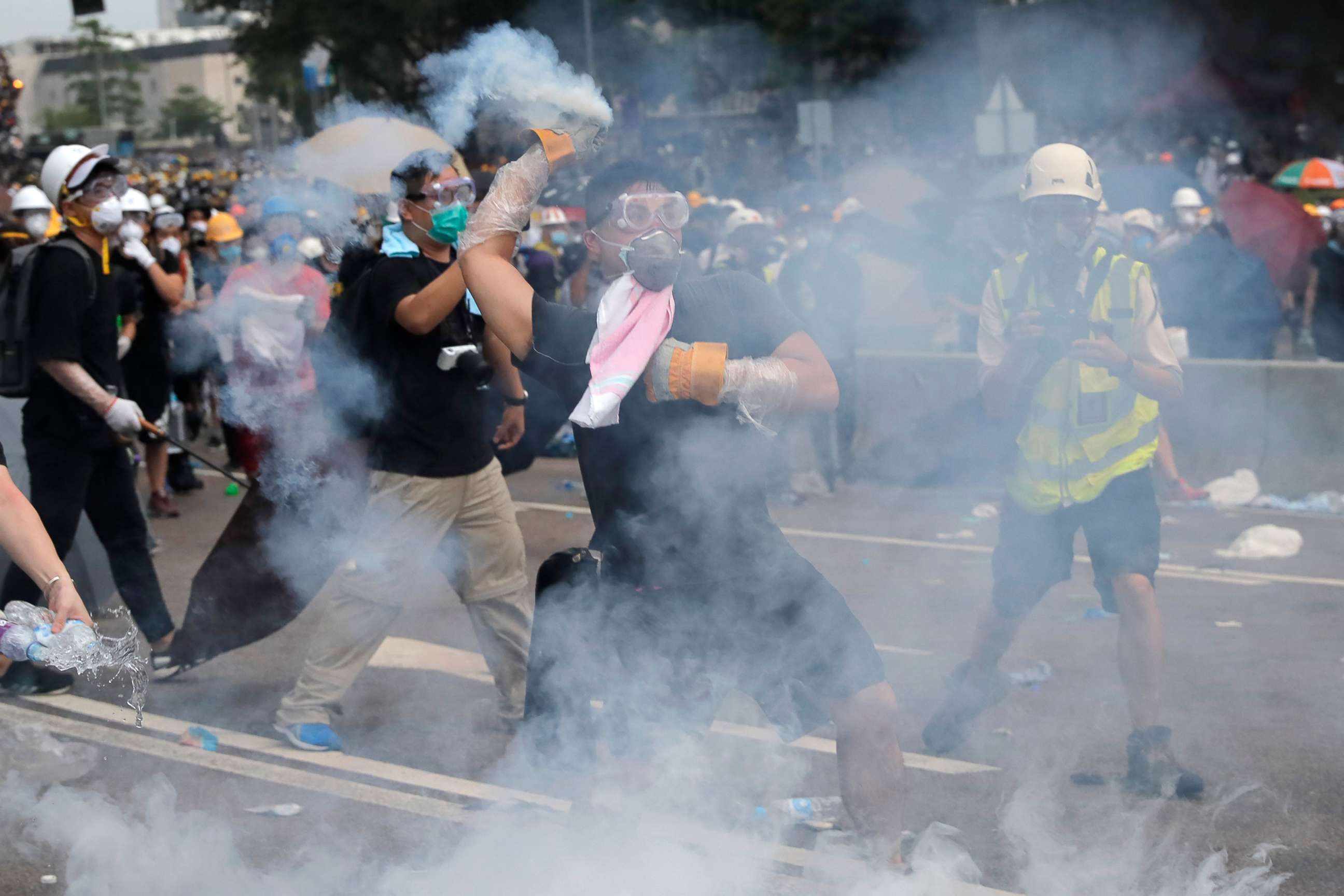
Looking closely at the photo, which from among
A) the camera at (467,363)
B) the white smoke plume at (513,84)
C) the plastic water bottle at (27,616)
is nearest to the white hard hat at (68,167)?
the camera at (467,363)

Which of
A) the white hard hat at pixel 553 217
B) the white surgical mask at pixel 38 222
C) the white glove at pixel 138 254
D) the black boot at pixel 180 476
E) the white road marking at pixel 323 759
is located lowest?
the black boot at pixel 180 476

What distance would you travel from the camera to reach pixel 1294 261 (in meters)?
12.9

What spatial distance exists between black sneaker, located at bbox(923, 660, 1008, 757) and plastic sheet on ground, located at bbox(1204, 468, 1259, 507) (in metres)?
4.64

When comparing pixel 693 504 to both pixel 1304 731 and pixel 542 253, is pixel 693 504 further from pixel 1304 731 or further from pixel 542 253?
pixel 542 253

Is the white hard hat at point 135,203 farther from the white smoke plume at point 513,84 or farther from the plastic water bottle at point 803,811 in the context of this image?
the plastic water bottle at point 803,811

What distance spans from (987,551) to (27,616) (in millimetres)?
5599

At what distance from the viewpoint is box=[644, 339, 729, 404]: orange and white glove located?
2820 millimetres

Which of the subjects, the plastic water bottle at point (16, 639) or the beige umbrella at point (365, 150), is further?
the beige umbrella at point (365, 150)

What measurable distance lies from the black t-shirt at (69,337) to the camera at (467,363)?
1578mm

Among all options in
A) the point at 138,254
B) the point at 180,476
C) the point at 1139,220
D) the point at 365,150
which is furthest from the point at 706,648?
the point at 1139,220

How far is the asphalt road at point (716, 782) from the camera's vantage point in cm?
352

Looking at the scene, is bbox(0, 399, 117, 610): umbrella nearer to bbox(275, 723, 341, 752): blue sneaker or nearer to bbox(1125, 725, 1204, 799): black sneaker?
bbox(275, 723, 341, 752): blue sneaker

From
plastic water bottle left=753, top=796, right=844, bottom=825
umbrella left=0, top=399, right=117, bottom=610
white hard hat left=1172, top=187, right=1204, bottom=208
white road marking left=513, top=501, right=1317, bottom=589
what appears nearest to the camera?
plastic water bottle left=753, top=796, right=844, bottom=825

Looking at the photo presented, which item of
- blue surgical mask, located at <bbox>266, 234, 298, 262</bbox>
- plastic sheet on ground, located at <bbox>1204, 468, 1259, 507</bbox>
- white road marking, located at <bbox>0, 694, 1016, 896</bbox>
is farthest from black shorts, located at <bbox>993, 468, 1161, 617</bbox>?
plastic sheet on ground, located at <bbox>1204, 468, 1259, 507</bbox>
